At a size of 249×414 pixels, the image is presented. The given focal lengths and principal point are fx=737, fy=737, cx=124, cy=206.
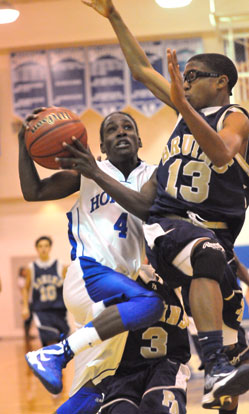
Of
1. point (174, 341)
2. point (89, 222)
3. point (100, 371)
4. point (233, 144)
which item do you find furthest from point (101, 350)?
point (233, 144)

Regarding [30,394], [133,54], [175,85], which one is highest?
[133,54]

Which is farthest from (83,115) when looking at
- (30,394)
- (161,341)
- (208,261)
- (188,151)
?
(208,261)

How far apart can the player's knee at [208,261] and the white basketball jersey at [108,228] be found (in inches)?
31.3

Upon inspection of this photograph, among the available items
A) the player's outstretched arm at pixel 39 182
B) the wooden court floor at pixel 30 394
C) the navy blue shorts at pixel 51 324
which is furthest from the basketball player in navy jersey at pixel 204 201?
the navy blue shorts at pixel 51 324

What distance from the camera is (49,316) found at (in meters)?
12.2

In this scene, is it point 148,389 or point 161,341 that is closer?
point 148,389

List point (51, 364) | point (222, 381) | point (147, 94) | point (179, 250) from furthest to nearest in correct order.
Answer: point (147, 94) < point (51, 364) < point (179, 250) < point (222, 381)

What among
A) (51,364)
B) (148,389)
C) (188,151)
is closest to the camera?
(51,364)

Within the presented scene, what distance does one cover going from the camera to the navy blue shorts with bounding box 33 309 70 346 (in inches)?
448

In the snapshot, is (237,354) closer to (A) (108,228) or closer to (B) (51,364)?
(A) (108,228)

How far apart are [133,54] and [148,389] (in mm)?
2184

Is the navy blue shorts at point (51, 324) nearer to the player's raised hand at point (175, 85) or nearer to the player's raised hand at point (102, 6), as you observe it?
the player's raised hand at point (102, 6)

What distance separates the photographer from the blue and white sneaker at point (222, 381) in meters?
3.51

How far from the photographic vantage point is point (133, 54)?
4945 millimetres
